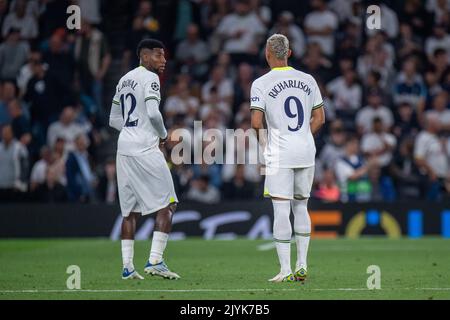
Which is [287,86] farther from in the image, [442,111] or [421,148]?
[442,111]

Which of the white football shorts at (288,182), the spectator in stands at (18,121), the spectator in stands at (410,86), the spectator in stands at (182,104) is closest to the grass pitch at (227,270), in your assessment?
the white football shorts at (288,182)

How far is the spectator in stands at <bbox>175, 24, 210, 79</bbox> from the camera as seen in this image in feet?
81.0

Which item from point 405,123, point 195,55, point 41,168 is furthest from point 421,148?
point 41,168

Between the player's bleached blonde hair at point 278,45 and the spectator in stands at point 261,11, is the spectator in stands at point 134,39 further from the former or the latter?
the player's bleached blonde hair at point 278,45

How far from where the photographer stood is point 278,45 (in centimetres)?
1163

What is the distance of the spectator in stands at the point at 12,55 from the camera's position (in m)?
24.2

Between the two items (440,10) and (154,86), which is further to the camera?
(440,10)

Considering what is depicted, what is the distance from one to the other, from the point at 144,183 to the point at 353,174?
10.2 meters

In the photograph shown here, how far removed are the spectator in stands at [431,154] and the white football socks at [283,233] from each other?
11.0 meters

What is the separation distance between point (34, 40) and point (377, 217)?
887 cm

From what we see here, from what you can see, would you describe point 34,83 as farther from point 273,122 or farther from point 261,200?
point 273,122

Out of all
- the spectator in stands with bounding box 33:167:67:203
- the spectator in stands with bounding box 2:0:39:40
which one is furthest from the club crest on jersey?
the spectator in stands with bounding box 2:0:39:40

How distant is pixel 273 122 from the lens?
1174 centimetres

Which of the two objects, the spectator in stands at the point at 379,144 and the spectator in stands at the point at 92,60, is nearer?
the spectator in stands at the point at 379,144
